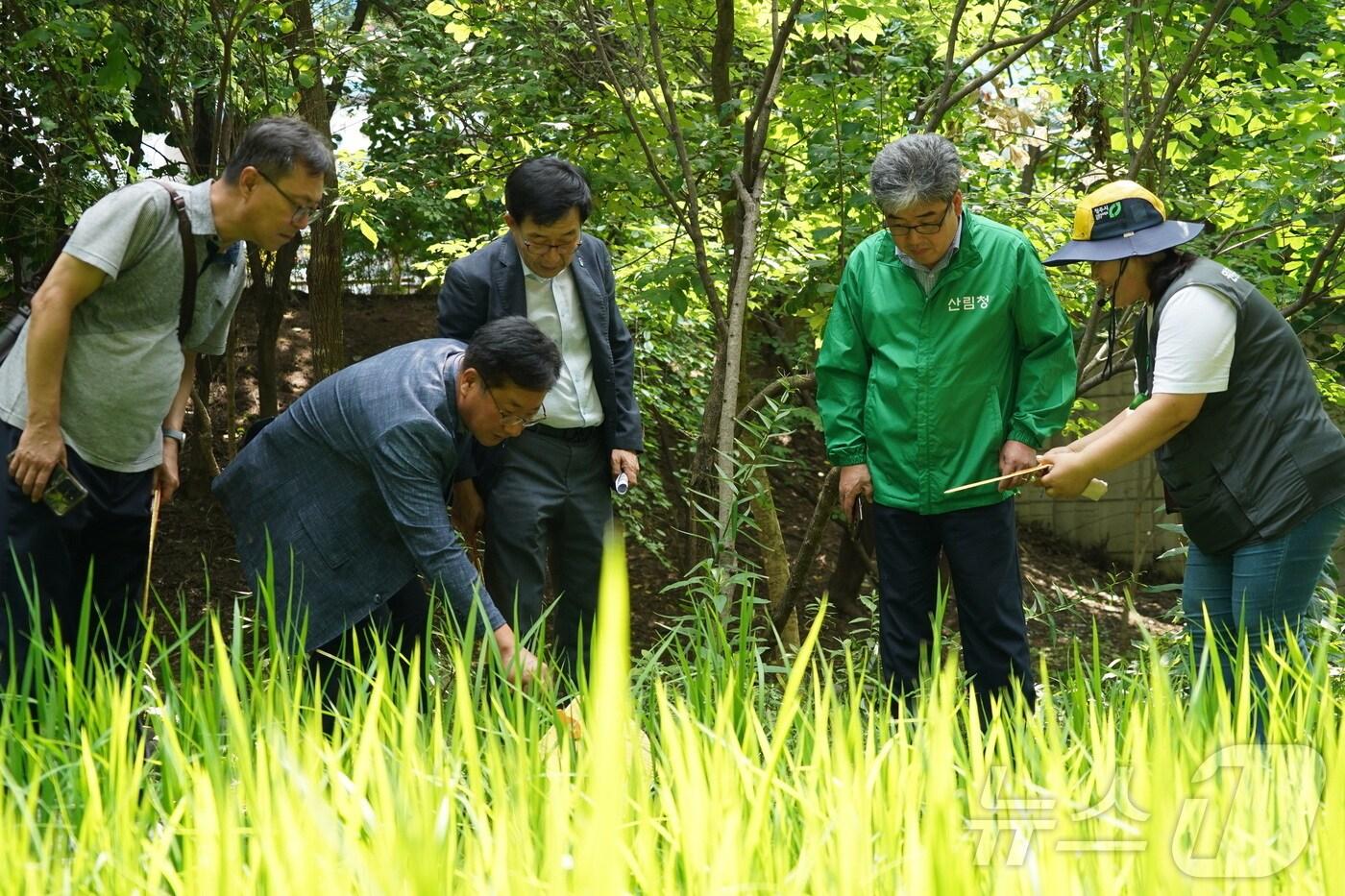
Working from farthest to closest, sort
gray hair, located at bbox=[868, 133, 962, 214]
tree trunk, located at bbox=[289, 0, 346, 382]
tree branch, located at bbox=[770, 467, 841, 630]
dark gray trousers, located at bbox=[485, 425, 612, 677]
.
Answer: tree trunk, located at bbox=[289, 0, 346, 382], tree branch, located at bbox=[770, 467, 841, 630], dark gray trousers, located at bbox=[485, 425, 612, 677], gray hair, located at bbox=[868, 133, 962, 214]

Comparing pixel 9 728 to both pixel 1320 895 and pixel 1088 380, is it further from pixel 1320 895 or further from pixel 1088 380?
pixel 1088 380

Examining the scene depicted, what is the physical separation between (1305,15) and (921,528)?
8.41ft

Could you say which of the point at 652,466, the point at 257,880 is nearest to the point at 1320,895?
the point at 257,880

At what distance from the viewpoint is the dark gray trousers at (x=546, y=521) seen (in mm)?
3340

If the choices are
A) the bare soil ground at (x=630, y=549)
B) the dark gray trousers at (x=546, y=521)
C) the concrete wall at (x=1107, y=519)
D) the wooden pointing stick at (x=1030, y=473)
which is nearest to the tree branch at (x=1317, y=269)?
the bare soil ground at (x=630, y=549)

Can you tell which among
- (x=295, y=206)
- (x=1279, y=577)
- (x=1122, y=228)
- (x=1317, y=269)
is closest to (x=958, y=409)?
(x=1122, y=228)

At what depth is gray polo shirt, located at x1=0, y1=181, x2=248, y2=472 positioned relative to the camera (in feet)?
8.66

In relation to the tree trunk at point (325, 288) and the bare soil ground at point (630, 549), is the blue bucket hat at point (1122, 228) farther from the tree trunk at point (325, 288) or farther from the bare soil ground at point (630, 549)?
the tree trunk at point (325, 288)

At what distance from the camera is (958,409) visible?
3223mm

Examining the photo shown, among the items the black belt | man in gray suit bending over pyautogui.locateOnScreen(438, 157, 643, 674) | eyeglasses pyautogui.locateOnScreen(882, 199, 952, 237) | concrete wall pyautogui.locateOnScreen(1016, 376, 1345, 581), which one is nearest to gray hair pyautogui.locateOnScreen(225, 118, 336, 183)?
man in gray suit bending over pyautogui.locateOnScreen(438, 157, 643, 674)

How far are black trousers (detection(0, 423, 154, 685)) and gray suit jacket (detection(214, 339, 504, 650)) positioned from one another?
0.67 feet

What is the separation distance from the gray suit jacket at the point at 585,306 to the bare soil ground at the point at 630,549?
235cm

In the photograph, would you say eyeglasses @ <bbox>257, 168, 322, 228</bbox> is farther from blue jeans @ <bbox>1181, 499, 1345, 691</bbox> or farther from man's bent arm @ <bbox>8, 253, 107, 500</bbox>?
blue jeans @ <bbox>1181, 499, 1345, 691</bbox>

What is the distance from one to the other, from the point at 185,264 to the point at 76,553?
0.64 m
